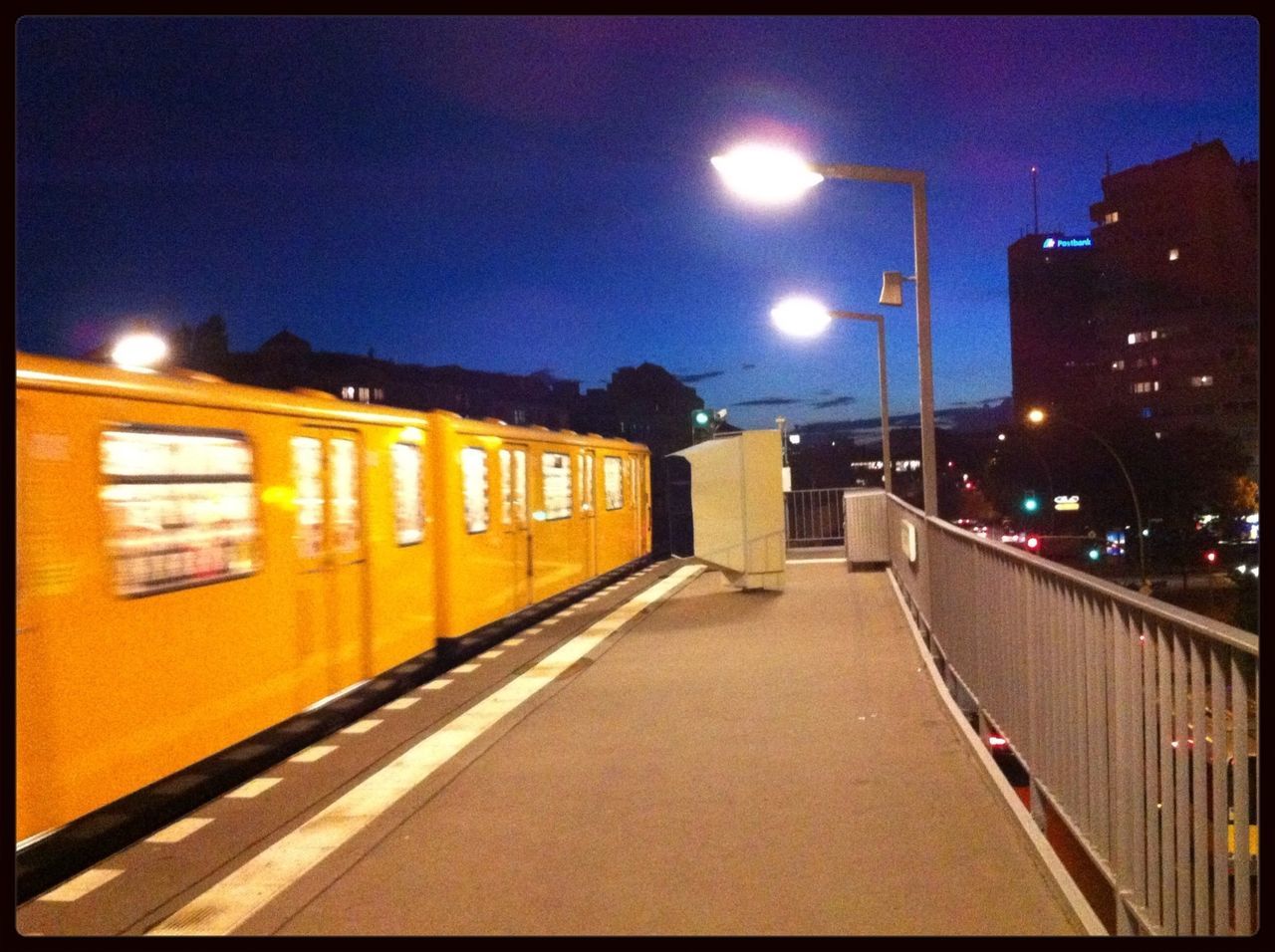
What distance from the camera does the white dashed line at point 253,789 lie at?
7.03 meters

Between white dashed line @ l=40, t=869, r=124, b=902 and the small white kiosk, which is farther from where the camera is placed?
the small white kiosk

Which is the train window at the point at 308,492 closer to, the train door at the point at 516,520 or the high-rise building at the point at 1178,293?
the train door at the point at 516,520

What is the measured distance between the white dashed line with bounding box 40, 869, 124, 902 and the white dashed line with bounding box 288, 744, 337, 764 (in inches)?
87.7

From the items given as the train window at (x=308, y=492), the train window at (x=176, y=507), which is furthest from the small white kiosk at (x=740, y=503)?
the train window at (x=176, y=507)

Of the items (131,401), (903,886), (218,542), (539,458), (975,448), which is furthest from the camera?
(975,448)

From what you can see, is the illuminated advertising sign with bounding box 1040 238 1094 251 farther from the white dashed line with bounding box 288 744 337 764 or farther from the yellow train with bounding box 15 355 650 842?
the white dashed line with bounding box 288 744 337 764

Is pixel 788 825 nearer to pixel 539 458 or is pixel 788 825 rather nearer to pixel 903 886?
pixel 903 886

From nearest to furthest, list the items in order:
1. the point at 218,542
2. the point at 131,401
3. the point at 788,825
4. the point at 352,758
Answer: the point at 788,825 < the point at 131,401 < the point at 218,542 < the point at 352,758

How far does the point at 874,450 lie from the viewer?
335ft

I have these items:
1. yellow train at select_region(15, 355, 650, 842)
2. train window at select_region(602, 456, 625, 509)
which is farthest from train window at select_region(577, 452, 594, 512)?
yellow train at select_region(15, 355, 650, 842)

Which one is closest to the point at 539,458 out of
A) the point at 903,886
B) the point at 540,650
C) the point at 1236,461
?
the point at 540,650

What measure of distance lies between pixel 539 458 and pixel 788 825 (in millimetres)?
10496

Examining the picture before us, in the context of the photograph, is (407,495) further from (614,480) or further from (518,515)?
(614,480)

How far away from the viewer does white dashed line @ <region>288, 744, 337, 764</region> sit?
25.8ft
